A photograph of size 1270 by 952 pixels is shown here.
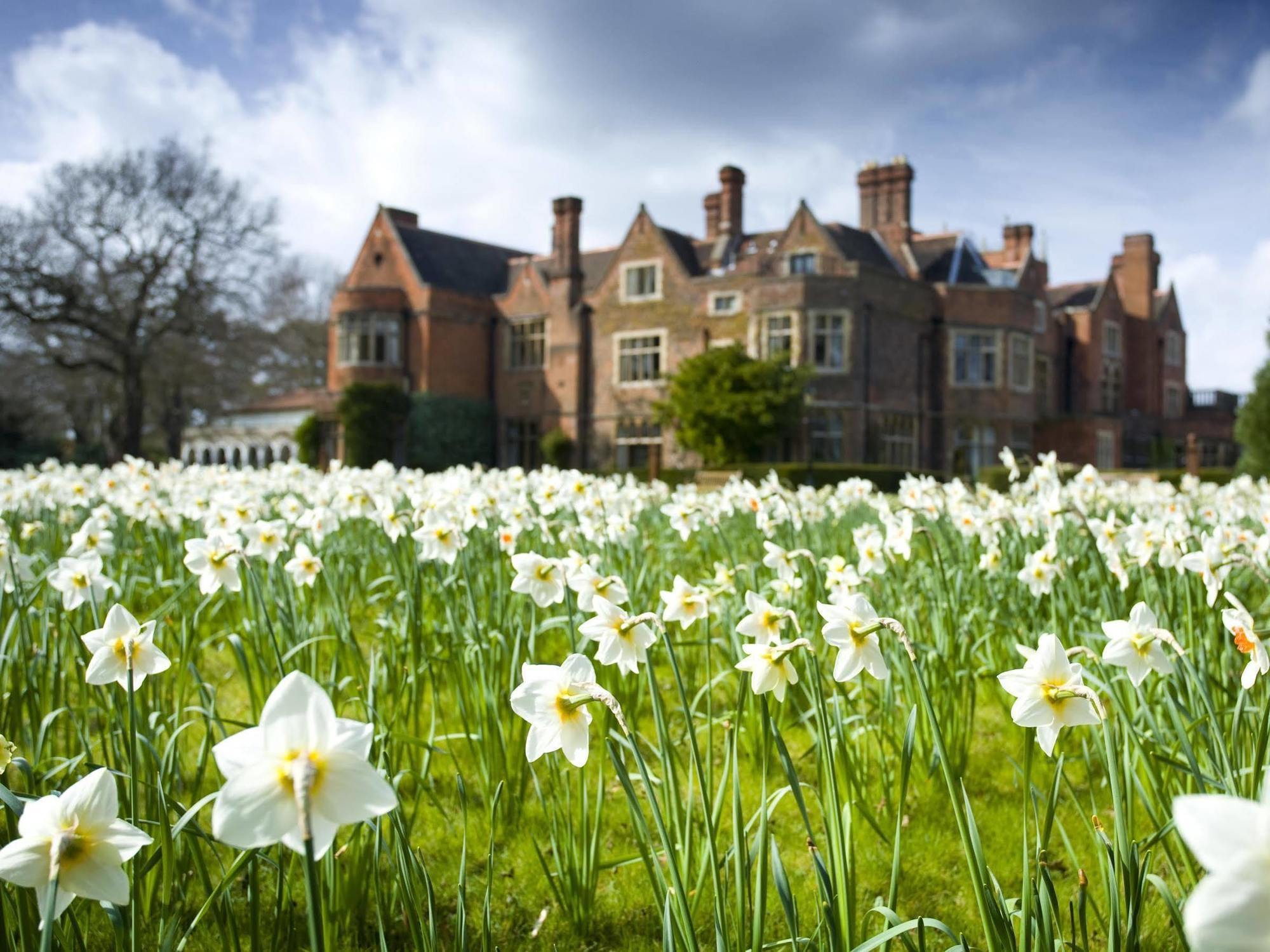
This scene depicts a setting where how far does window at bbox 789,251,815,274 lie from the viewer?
27250 millimetres

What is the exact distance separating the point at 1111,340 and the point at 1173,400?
5.55 meters

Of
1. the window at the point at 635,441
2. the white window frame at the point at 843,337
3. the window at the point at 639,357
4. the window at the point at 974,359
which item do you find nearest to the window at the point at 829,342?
the white window frame at the point at 843,337

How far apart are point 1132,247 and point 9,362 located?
133 feet

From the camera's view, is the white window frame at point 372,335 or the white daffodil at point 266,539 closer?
the white daffodil at point 266,539

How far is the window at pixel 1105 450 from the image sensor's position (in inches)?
1287

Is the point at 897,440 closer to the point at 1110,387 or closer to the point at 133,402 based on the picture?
the point at 1110,387

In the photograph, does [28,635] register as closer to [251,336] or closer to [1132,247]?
[251,336]

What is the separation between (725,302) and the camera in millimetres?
27984

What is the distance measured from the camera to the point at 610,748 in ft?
5.33

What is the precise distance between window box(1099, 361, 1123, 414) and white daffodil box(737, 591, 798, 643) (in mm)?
37722

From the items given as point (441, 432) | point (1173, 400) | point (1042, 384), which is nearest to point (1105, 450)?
point (1042, 384)

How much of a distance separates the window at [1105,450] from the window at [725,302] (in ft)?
43.6

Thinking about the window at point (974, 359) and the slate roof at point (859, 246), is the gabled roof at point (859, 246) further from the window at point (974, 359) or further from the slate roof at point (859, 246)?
the window at point (974, 359)

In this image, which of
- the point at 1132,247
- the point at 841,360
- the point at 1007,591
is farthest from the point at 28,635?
the point at 1132,247
